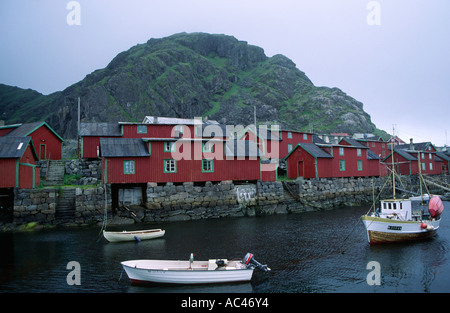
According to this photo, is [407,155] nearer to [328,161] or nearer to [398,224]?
[328,161]

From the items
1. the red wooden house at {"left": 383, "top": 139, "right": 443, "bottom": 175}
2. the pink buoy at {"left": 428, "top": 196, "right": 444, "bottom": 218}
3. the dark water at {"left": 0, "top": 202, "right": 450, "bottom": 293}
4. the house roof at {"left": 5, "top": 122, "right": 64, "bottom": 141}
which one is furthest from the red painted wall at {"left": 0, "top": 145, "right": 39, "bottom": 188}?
the red wooden house at {"left": 383, "top": 139, "right": 443, "bottom": 175}

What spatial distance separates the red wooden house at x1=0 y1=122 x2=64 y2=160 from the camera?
130 feet

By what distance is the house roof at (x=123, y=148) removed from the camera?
32.5 m

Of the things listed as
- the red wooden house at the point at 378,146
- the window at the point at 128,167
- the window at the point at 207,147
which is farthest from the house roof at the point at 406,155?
the window at the point at 128,167

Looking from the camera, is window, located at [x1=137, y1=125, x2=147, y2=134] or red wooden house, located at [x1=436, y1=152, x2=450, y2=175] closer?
window, located at [x1=137, y1=125, x2=147, y2=134]

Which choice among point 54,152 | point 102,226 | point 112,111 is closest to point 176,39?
point 112,111

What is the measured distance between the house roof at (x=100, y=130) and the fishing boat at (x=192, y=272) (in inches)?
Answer: 1259

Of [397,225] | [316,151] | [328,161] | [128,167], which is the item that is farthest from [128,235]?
[328,161]

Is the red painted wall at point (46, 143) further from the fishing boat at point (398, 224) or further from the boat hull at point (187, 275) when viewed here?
the fishing boat at point (398, 224)

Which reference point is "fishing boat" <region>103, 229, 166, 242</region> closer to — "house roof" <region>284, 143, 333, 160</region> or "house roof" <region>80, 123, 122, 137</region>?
"house roof" <region>80, 123, 122, 137</region>

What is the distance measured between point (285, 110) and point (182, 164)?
8480 cm
